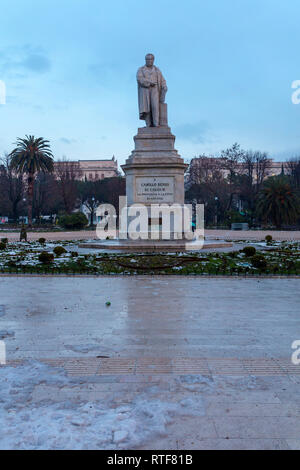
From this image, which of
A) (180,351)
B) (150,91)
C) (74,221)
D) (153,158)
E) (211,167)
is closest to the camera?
(180,351)

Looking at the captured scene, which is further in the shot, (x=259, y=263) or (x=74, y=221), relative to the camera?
(x=74, y=221)

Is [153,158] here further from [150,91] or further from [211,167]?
[211,167]

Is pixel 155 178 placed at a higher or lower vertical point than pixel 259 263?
higher

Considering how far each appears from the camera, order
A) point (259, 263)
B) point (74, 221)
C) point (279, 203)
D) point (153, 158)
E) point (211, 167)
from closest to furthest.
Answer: point (259, 263), point (153, 158), point (279, 203), point (74, 221), point (211, 167)

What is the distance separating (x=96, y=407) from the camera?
3.59 metres

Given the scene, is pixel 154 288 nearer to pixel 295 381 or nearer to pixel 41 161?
pixel 295 381

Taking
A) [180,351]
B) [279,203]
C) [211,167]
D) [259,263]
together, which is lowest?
[180,351]

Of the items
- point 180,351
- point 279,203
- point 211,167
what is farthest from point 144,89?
point 211,167

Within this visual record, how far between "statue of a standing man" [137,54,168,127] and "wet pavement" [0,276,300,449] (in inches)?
528

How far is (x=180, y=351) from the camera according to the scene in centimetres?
519

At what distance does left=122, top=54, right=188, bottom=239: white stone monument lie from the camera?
20.0m

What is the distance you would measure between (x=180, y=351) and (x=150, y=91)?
17.9m

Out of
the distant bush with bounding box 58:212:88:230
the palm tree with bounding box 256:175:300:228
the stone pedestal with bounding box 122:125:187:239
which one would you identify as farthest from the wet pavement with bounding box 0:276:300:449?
the distant bush with bounding box 58:212:88:230

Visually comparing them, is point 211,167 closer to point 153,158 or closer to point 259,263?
point 153,158
